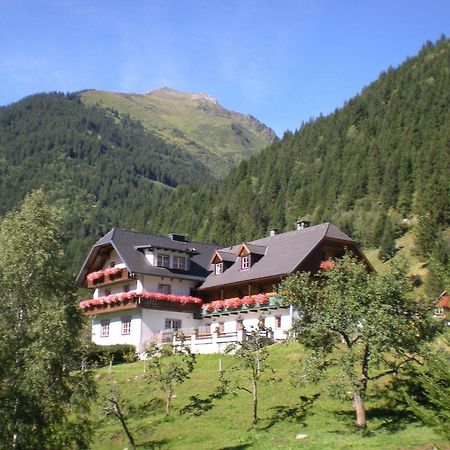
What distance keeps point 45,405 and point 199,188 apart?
142693 millimetres

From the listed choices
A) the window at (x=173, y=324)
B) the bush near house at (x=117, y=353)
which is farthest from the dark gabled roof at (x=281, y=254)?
the bush near house at (x=117, y=353)

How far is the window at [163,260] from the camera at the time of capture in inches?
2192

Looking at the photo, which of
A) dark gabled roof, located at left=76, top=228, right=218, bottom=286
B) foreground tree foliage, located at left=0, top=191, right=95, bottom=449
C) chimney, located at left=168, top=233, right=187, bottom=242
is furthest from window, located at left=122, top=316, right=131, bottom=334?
foreground tree foliage, located at left=0, top=191, right=95, bottom=449

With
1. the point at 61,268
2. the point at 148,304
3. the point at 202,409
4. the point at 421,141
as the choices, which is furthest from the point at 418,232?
the point at 61,268

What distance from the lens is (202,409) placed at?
32375 mm

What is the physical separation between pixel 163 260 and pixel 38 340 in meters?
32.2

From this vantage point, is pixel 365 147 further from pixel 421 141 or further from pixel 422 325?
pixel 422 325

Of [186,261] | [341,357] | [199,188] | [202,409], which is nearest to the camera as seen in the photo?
[341,357]

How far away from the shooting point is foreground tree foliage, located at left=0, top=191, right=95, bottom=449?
925 inches

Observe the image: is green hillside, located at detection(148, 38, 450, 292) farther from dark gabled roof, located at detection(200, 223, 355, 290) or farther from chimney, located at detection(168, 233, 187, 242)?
chimney, located at detection(168, 233, 187, 242)

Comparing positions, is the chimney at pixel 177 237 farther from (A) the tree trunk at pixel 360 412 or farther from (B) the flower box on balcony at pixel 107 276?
(A) the tree trunk at pixel 360 412

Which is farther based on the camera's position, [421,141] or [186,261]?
[421,141]

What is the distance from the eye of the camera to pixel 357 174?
124938 millimetres

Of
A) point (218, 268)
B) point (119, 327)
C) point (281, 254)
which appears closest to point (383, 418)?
point (281, 254)
